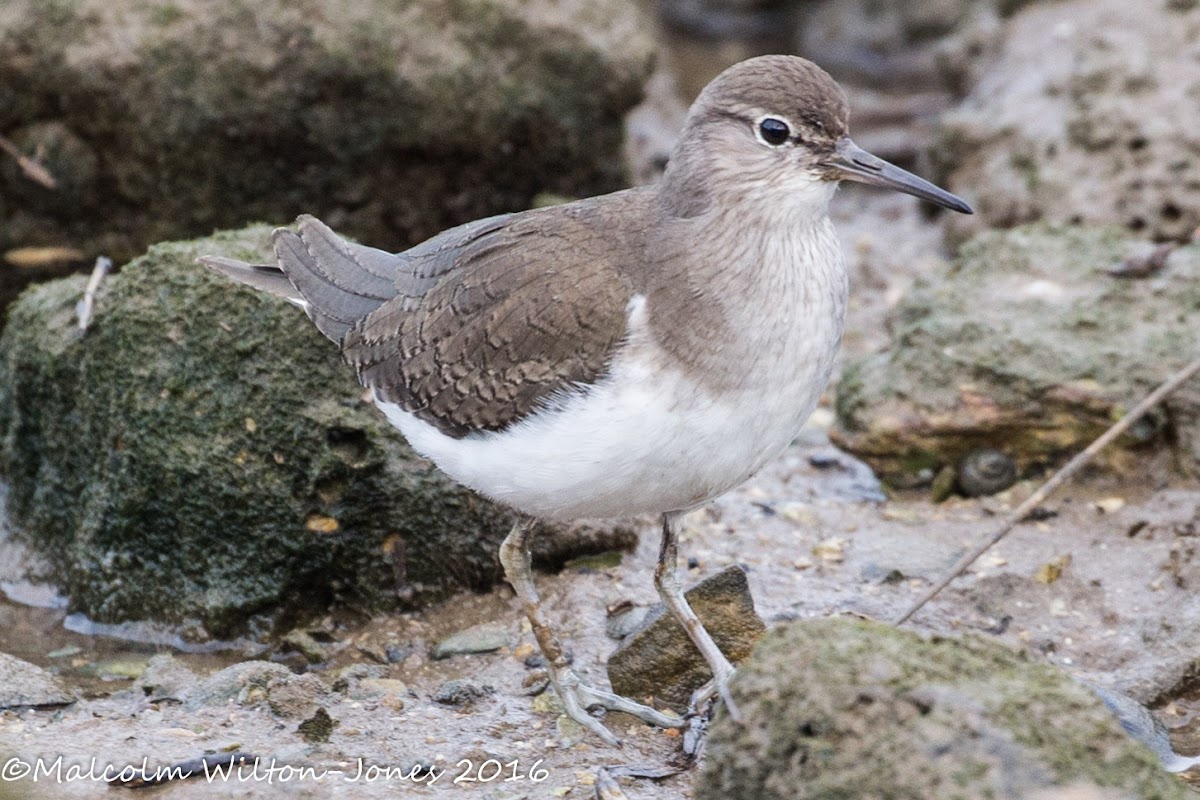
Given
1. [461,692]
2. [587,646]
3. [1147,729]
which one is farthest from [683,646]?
[1147,729]

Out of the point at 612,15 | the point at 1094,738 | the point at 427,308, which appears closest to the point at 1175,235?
the point at 612,15

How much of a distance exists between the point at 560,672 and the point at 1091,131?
5123 millimetres

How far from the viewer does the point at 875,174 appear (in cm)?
493

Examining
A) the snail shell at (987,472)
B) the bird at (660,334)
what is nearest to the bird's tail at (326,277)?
the bird at (660,334)

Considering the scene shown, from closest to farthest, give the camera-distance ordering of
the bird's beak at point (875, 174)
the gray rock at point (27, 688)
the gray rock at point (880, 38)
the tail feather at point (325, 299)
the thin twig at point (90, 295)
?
the bird's beak at point (875, 174)
the gray rock at point (27, 688)
the tail feather at point (325, 299)
the thin twig at point (90, 295)
the gray rock at point (880, 38)

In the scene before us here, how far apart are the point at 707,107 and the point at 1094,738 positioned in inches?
100

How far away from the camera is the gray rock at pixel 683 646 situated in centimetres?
539

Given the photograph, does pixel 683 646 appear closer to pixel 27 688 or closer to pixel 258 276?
pixel 258 276

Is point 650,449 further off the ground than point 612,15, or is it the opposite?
point 612,15

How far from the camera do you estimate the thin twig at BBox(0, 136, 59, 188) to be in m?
7.95

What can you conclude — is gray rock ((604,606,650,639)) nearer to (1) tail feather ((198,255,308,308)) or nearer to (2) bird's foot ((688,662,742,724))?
(2) bird's foot ((688,662,742,724))

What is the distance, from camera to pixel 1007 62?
979cm

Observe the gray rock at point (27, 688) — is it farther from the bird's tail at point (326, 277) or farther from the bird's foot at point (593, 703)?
the bird's foot at point (593, 703)

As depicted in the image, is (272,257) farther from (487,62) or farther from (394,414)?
(487,62)
